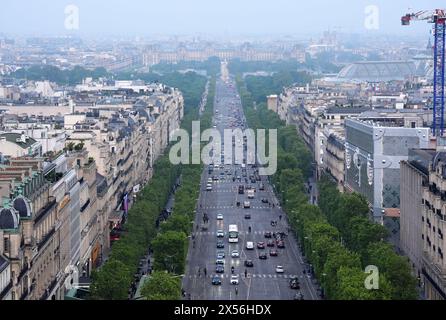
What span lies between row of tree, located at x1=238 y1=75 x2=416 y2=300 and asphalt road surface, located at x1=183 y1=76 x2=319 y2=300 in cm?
66

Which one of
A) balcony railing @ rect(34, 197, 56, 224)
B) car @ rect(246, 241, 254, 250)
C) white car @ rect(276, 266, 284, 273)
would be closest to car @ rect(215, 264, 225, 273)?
white car @ rect(276, 266, 284, 273)

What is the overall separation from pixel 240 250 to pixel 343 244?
4097mm

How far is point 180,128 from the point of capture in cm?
7906

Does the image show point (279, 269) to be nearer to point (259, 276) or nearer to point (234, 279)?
point (259, 276)

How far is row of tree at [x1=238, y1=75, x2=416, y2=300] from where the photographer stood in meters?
26.8

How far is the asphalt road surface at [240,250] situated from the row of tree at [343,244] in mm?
662

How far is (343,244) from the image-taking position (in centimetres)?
3644

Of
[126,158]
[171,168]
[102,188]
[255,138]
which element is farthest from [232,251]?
[255,138]

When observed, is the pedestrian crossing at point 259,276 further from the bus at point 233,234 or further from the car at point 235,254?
the bus at point 233,234

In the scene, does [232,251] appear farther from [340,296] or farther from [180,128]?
[180,128]

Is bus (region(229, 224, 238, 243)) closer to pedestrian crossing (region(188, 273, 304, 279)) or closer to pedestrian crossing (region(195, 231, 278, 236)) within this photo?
pedestrian crossing (region(195, 231, 278, 236))

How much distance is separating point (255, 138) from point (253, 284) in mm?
43139

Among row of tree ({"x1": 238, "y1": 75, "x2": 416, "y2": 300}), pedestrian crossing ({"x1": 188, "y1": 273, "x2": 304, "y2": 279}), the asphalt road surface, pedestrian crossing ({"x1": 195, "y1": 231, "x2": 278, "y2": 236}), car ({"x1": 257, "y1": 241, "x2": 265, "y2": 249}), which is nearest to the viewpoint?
row of tree ({"x1": 238, "y1": 75, "x2": 416, "y2": 300})

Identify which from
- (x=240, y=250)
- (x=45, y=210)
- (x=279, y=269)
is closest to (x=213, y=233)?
(x=240, y=250)
